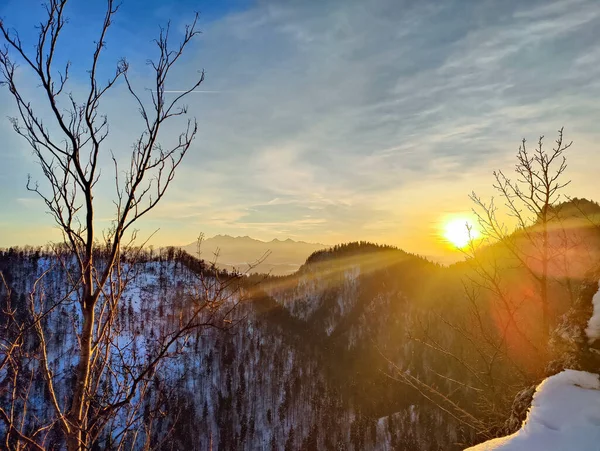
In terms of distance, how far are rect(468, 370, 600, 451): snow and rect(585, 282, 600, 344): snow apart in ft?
1.84

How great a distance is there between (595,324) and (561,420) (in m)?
1.81

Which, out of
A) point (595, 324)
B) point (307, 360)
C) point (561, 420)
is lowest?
point (307, 360)

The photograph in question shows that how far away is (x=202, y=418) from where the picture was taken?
388 feet

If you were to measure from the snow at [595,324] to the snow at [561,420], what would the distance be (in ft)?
1.84

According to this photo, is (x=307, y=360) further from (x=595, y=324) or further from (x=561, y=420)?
(x=561, y=420)

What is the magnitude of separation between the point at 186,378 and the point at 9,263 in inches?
3439

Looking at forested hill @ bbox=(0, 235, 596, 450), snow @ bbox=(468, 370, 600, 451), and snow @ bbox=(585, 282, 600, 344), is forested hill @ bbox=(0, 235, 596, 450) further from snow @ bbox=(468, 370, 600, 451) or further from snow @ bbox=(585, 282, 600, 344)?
snow @ bbox=(468, 370, 600, 451)

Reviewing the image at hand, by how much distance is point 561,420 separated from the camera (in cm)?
391

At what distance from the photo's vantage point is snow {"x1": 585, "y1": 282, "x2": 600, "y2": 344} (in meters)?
4.91

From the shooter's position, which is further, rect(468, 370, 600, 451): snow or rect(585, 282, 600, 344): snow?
rect(585, 282, 600, 344): snow

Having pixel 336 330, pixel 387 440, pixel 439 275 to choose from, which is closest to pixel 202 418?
pixel 387 440

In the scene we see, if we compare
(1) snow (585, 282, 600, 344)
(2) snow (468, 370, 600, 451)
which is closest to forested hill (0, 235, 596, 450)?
(1) snow (585, 282, 600, 344)

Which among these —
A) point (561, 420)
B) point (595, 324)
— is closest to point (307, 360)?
point (595, 324)

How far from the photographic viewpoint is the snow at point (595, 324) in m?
4.91
